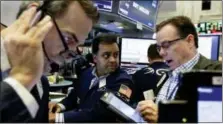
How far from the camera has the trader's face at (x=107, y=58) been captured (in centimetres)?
242

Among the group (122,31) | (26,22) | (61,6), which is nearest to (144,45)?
(122,31)

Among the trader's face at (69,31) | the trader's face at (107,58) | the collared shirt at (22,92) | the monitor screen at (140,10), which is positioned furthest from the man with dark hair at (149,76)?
the collared shirt at (22,92)

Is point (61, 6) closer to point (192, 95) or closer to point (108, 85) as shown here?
point (192, 95)

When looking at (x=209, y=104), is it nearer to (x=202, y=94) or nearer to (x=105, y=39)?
(x=202, y=94)

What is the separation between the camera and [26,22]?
89cm

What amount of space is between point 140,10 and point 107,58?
2018 millimetres

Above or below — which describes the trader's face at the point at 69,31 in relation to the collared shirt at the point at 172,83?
above

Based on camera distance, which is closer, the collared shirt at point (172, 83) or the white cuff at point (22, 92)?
the white cuff at point (22, 92)

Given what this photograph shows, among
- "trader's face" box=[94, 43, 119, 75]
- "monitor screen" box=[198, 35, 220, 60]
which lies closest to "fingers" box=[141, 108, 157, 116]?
"trader's face" box=[94, 43, 119, 75]

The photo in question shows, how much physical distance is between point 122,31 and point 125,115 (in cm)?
352

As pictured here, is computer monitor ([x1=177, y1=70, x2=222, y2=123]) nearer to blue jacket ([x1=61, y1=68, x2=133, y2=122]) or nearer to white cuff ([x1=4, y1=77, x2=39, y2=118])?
white cuff ([x1=4, y1=77, x2=39, y2=118])

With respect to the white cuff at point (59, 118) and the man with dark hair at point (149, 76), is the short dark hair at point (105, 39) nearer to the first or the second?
the man with dark hair at point (149, 76)

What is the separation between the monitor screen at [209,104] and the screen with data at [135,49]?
3.25 metres

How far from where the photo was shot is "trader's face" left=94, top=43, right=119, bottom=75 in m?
2.42
